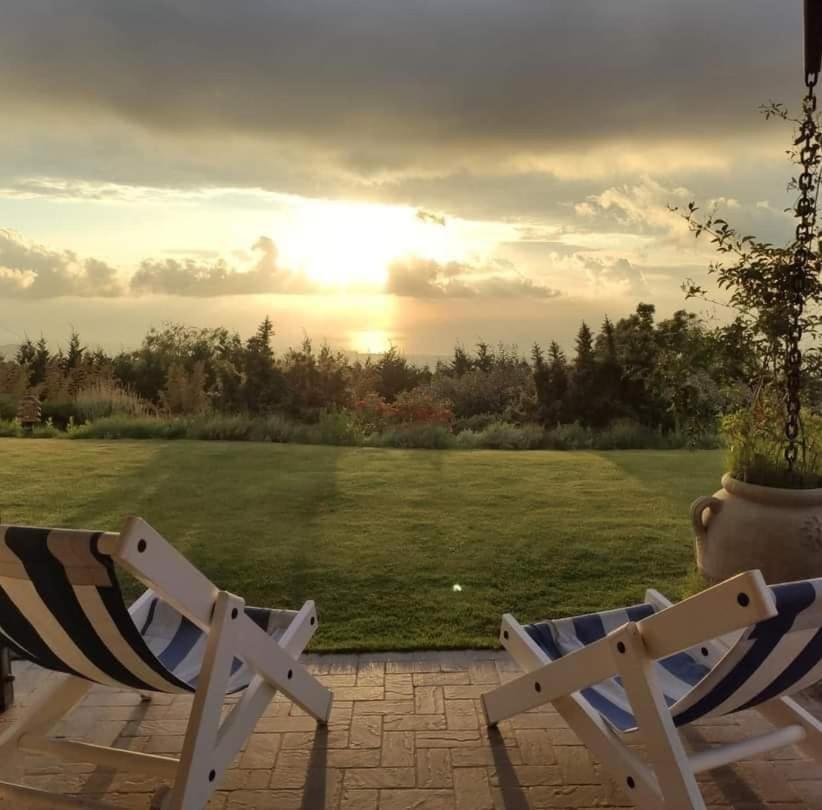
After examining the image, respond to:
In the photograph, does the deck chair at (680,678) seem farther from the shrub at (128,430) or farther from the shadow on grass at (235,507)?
the shrub at (128,430)

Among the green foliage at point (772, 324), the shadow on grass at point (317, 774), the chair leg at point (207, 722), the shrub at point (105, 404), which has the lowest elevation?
the shadow on grass at point (317, 774)

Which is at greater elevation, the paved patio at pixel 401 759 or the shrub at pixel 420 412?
the shrub at pixel 420 412

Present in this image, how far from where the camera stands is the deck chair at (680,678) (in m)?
1.76

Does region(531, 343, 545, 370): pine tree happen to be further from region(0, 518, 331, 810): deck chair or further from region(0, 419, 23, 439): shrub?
region(0, 518, 331, 810): deck chair

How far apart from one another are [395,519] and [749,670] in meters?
3.89

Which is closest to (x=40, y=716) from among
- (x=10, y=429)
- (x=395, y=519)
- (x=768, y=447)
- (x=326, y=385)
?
(x=768, y=447)

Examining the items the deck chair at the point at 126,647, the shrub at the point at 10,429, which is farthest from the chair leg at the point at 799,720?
the shrub at the point at 10,429

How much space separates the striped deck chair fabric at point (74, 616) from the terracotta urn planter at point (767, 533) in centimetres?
187

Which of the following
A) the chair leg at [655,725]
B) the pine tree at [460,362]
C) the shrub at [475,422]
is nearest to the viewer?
the chair leg at [655,725]

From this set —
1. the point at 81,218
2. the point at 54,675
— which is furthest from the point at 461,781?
the point at 81,218

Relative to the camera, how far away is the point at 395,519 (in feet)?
18.7

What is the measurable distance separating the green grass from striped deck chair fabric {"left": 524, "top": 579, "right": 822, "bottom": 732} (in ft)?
3.62

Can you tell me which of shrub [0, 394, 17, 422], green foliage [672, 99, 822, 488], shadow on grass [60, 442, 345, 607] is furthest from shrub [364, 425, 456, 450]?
green foliage [672, 99, 822, 488]

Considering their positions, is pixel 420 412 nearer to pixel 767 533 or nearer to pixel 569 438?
pixel 569 438
